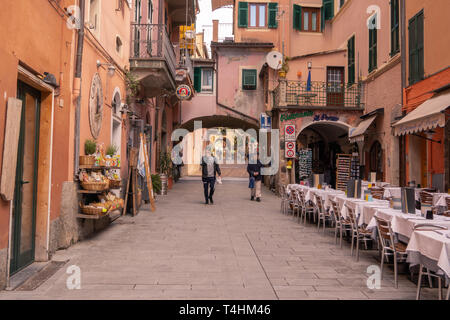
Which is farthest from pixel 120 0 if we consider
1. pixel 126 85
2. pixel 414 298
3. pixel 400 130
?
pixel 414 298

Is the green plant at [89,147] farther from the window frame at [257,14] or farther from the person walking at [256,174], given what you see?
the window frame at [257,14]

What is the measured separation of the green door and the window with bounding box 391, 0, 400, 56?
38.5ft

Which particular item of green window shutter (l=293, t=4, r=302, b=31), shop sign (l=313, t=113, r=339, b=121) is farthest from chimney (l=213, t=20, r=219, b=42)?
shop sign (l=313, t=113, r=339, b=121)

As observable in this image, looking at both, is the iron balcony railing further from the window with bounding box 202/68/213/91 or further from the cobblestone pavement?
the window with bounding box 202/68/213/91

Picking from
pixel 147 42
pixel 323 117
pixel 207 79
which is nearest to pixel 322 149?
pixel 323 117

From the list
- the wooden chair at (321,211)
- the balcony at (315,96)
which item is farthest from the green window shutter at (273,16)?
the wooden chair at (321,211)

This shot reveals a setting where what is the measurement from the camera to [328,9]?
68.3ft

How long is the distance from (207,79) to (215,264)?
18.1 m

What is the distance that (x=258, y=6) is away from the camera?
21828 millimetres

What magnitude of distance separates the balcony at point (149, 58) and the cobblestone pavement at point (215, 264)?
450 cm

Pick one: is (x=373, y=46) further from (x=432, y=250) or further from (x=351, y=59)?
(x=432, y=250)

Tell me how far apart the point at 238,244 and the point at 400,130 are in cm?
634
